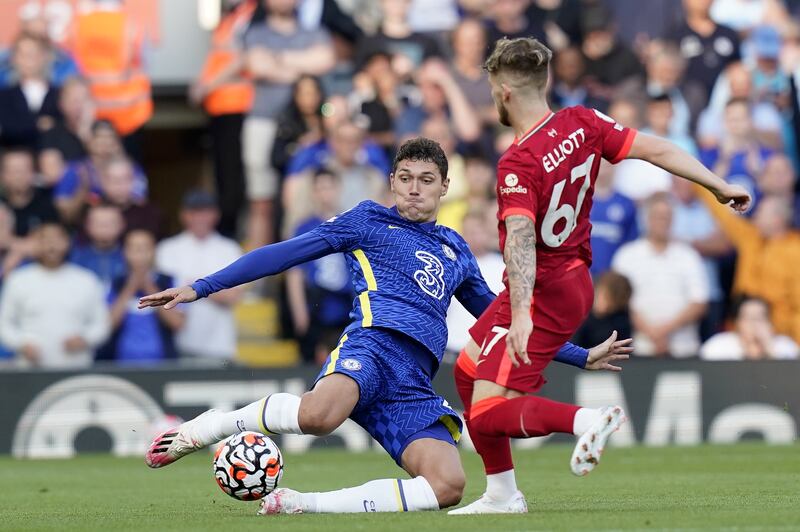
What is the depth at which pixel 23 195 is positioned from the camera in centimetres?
1505

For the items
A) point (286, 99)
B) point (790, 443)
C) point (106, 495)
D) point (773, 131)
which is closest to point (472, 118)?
point (286, 99)

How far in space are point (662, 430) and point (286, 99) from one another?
537cm

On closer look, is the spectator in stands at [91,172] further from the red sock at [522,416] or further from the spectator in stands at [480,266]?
the red sock at [522,416]

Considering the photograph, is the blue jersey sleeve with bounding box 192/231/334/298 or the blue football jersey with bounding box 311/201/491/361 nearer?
the blue jersey sleeve with bounding box 192/231/334/298

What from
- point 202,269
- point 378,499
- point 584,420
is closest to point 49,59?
point 202,269

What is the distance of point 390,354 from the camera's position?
7.49m

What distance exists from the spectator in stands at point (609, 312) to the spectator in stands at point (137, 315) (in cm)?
414

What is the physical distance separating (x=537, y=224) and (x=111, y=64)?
10.5m

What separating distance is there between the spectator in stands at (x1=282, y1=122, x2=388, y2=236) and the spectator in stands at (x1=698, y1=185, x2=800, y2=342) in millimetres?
3720

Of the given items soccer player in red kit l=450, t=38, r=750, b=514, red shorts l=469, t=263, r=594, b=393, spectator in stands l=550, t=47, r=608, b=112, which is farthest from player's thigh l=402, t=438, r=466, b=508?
spectator in stands l=550, t=47, r=608, b=112

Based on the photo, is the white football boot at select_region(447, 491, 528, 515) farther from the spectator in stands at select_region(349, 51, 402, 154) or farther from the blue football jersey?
the spectator in stands at select_region(349, 51, 402, 154)

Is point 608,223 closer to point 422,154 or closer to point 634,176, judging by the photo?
point 634,176

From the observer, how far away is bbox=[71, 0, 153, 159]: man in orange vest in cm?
1620

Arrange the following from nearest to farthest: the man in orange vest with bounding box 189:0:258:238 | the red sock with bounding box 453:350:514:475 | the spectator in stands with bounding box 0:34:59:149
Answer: the red sock with bounding box 453:350:514:475, the spectator in stands with bounding box 0:34:59:149, the man in orange vest with bounding box 189:0:258:238
